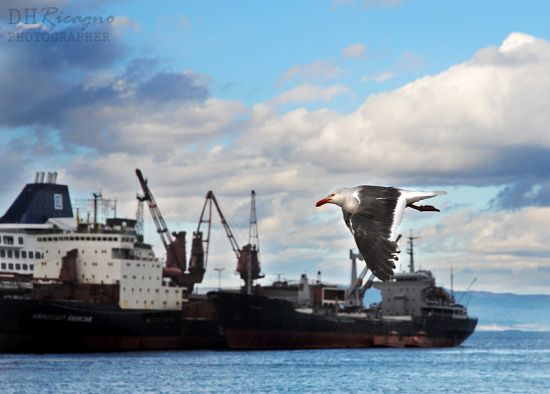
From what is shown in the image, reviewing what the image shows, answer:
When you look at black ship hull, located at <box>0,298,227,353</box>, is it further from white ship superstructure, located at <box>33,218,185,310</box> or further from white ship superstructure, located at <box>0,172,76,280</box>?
white ship superstructure, located at <box>0,172,76,280</box>

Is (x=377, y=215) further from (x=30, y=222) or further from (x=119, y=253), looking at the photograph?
(x=30, y=222)

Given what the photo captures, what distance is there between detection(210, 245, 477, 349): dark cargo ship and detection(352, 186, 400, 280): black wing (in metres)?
82.5

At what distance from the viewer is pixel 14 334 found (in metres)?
84.2

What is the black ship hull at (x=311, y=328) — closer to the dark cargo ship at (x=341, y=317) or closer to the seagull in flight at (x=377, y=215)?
the dark cargo ship at (x=341, y=317)

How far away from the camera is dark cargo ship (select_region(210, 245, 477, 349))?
9306 cm

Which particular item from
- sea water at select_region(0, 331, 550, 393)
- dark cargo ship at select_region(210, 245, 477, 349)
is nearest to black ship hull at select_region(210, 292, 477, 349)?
dark cargo ship at select_region(210, 245, 477, 349)

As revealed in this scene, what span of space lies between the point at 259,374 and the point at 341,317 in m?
38.9

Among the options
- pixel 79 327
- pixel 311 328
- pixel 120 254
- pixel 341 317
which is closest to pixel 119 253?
pixel 120 254

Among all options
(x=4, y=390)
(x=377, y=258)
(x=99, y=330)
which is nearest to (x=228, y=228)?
(x=99, y=330)

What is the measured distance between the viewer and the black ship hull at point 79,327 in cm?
8394

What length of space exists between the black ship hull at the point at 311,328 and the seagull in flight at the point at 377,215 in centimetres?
8247

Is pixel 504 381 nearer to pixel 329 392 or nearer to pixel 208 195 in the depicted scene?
pixel 329 392

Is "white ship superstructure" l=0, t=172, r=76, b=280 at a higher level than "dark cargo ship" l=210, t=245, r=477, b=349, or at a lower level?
higher

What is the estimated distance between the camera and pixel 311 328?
98.8 m
